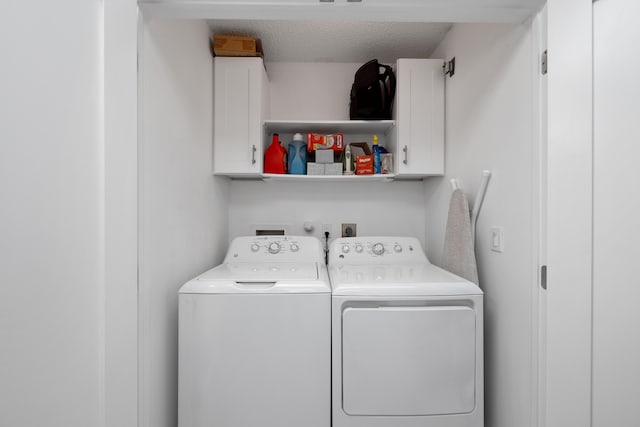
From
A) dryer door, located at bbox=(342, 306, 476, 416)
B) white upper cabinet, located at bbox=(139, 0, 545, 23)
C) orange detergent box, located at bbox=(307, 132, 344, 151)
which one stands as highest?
white upper cabinet, located at bbox=(139, 0, 545, 23)

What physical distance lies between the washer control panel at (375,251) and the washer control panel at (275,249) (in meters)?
0.13

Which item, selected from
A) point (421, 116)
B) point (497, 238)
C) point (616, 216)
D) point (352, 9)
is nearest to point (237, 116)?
point (352, 9)

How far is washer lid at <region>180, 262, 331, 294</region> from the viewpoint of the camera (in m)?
1.35

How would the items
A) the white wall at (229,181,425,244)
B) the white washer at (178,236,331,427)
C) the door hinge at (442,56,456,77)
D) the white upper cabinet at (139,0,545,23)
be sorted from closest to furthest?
the white upper cabinet at (139,0,545,23)
the white washer at (178,236,331,427)
the door hinge at (442,56,456,77)
the white wall at (229,181,425,244)

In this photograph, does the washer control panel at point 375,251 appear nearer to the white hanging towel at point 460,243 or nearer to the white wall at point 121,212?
the white hanging towel at point 460,243

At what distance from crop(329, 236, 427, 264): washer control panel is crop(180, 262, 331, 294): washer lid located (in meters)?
0.39

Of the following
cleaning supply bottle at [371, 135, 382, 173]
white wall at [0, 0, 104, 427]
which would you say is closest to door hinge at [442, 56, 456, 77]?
cleaning supply bottle at [371, 135, 382, 173]

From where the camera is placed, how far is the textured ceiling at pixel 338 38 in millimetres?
1880

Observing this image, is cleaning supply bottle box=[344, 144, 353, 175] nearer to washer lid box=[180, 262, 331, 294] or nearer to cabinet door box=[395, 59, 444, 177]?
cabinet door box=[395, 59, 444, 177]

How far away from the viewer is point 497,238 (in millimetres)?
1424

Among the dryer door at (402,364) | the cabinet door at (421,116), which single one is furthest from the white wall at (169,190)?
the cabinet door at (421,116)

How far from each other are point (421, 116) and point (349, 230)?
3.08 feet

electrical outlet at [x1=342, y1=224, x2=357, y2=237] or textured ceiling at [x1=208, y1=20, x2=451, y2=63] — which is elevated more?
textured ceiling at [x1=208, y1=20, x2=451, y2=63]

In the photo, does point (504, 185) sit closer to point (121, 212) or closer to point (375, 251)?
point (375, 251)
